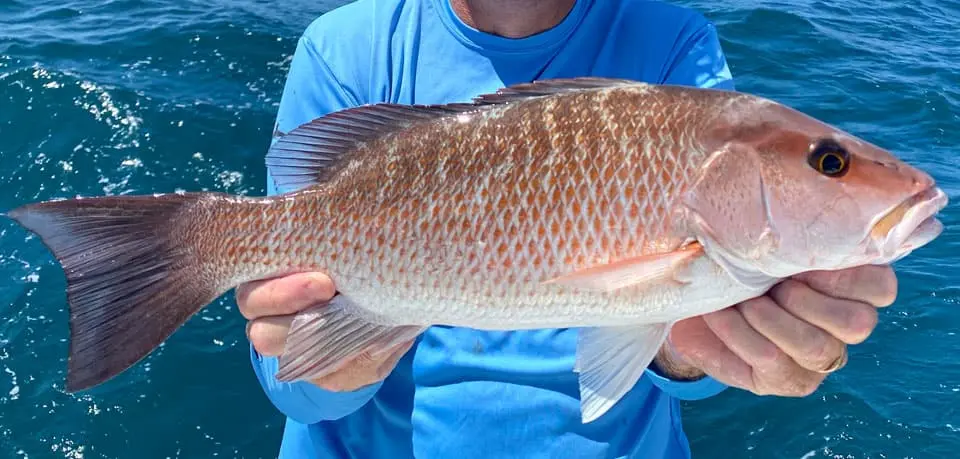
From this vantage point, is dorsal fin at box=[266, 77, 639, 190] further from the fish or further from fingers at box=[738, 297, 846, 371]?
fingers at box=[738, 297, 846, 371]

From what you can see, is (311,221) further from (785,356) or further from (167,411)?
(167,411)

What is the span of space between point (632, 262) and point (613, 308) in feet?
0.44

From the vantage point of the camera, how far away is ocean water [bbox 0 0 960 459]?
139 inches

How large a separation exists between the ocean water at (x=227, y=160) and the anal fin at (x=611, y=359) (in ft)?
7.75

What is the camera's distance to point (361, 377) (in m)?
1.78

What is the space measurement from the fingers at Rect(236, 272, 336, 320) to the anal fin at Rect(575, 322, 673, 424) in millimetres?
583

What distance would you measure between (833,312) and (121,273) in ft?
4.99

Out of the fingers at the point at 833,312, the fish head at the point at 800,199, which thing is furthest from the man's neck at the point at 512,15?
the fingers at the point at 833,312

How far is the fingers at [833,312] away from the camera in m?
1.38

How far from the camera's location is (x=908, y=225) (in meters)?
1.28

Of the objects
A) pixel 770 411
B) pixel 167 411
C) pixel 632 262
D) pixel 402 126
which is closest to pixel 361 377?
pixel 402 126

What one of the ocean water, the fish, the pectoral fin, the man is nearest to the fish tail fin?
the fish

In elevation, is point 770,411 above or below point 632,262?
below

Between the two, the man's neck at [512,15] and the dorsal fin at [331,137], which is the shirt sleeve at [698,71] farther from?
the dorsal fin at [331,137]
